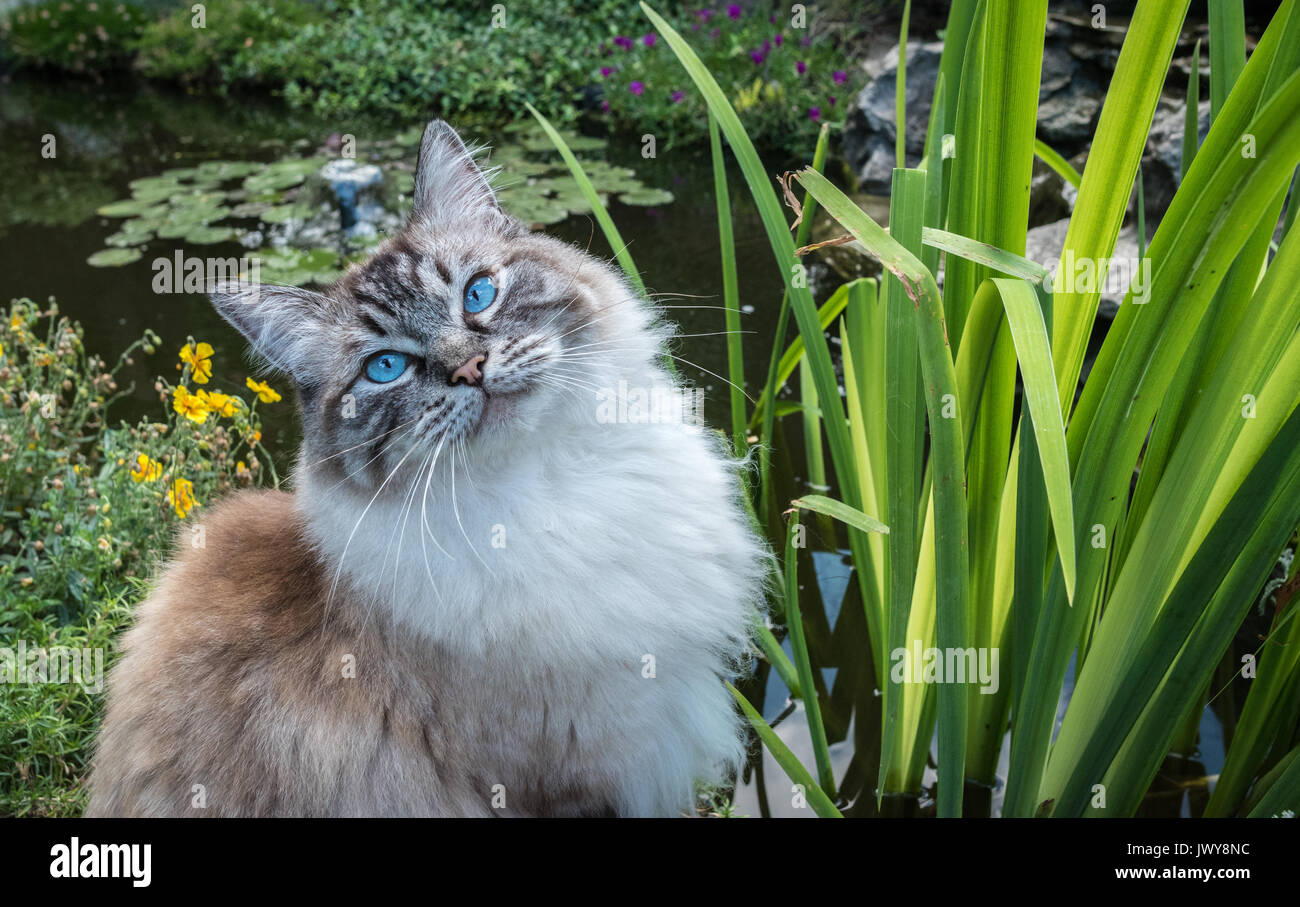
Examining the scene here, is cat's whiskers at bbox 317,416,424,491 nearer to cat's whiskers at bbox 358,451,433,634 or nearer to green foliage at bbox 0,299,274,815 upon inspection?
cat's whiskers at bbox 358,451,433,634

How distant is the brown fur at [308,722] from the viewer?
5.45 feet

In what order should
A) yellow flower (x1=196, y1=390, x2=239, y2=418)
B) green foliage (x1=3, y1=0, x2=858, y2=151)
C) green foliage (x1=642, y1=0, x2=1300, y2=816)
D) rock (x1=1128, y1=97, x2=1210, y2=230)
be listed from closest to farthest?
green foliage (x1=642, y1=0, x2=1300, y2=816), yellow flower (x1=196, y1=390, x2=239, y2=418), rock (x1=1128, y1=97, x2=1210, y2=230), green foliage (x1=3, y1=0, x2=858, y2=151)

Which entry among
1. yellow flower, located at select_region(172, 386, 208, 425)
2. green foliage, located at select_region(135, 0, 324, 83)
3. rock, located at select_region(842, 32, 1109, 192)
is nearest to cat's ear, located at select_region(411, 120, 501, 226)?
yellow flower, located at select_region(172, 386, 208, 425)

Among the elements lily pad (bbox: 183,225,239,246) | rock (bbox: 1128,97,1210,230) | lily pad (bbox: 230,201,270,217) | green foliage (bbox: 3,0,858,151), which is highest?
green foliage (bbox: 3,0,858,151)

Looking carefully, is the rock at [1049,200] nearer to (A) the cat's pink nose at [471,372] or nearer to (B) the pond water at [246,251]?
(B) the pond water at [246,251]

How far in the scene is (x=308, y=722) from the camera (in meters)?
1.68

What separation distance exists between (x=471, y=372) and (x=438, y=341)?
120mm

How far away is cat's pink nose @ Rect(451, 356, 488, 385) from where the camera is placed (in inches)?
63.7

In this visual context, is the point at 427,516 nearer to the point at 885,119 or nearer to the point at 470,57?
the point at 885,119

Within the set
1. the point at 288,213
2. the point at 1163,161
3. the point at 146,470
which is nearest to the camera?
the point at 146,470

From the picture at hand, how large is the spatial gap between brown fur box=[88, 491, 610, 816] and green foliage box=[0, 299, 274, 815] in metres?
0.69

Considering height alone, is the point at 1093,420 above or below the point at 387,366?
below

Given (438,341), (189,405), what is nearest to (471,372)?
(438,341)
